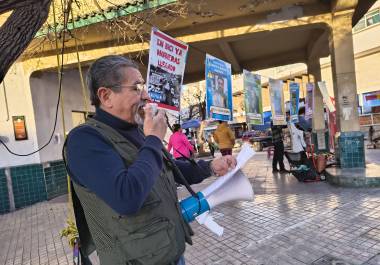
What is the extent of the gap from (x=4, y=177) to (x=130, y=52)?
14.3 feet

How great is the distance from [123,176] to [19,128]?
788 cm

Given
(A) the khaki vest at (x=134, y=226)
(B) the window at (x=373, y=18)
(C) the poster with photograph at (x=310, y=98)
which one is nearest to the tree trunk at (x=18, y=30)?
(A) the khaki vest at (x=134, y=226)

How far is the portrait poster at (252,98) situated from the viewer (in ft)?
24.0

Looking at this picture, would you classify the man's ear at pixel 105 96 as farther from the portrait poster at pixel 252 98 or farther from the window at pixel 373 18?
the window at pixel 373 18

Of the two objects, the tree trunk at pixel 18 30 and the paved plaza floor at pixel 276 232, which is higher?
the tree trunk at pixel 18 30

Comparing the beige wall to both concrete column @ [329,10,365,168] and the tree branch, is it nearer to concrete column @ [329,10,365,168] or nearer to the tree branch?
the tree branch

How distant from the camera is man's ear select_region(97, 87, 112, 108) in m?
1.44

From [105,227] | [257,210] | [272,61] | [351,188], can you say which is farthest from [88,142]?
[272,61]

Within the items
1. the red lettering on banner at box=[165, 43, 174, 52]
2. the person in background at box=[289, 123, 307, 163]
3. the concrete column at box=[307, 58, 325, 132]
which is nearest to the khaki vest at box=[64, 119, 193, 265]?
the red lettering on banner at box=[165, 43, 174, 52]

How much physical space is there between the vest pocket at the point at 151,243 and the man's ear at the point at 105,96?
57cm

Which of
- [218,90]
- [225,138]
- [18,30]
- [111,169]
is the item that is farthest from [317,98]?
[111,169]

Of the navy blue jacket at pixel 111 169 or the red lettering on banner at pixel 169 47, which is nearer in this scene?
the navy blue jacket at pixel 111 169

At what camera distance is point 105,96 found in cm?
145

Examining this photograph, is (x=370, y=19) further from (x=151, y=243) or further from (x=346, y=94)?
(x=151, y=243)
